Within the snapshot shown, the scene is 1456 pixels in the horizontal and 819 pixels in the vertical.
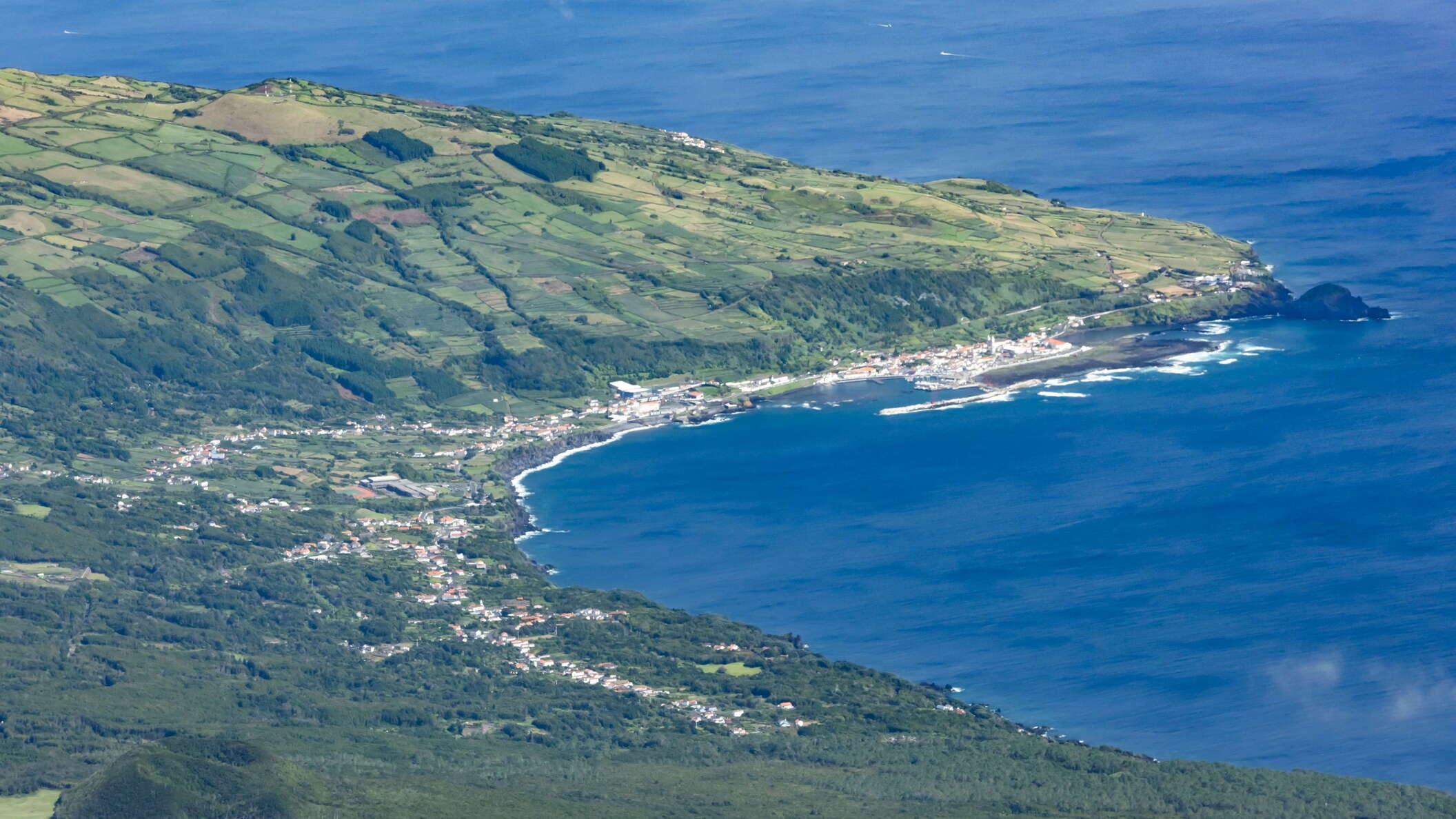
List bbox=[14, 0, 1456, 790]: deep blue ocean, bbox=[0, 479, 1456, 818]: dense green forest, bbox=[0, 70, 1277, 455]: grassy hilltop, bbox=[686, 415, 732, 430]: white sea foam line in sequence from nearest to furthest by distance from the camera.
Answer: bbox=[0, 479, 1456, 818]: dense green forest
bbox=[14, 0, 1456, 790]: deep blue ocean
bbox=[686, 415, 732, 430]: white sea foam line
bbox=[0, 70, 1277, 455]: grassy hilltop

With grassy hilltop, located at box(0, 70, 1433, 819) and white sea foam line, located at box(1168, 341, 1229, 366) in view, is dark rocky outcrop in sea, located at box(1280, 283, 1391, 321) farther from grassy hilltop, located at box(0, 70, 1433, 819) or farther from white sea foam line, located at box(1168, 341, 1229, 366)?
white sea foam line, located at box(1168, 341, 1229, 366)

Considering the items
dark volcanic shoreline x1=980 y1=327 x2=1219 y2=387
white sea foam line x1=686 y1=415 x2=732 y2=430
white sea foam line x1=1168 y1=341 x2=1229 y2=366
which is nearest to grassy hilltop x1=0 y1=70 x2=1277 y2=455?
dark volcanic shoreline x1=980 y1=327 x2=1219 y2=387

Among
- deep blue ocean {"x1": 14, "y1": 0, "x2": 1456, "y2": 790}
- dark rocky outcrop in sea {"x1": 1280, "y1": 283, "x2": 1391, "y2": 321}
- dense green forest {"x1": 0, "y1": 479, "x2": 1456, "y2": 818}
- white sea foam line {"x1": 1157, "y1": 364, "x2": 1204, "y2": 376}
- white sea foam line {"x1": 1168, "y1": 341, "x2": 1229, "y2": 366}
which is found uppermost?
dark rocky outcrop in sea {"x1": 1280, "y1": 283, "x2": 1391, "y2": 321}

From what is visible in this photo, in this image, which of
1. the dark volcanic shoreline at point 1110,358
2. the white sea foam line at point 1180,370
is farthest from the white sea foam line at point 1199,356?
the white sea foam line at point 1180,370

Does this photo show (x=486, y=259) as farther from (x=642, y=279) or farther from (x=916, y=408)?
(x=916, y=408)

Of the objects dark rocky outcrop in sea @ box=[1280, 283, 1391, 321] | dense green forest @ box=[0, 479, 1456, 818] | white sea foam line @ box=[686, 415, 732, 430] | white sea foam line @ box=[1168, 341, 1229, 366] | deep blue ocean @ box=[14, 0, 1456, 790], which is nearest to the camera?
dense green forest @ box=[0, 479, 1456, 818]

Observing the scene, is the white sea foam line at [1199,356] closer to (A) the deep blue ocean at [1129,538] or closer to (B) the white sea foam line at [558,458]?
(A) the deep blue ocean at [1129,538]
